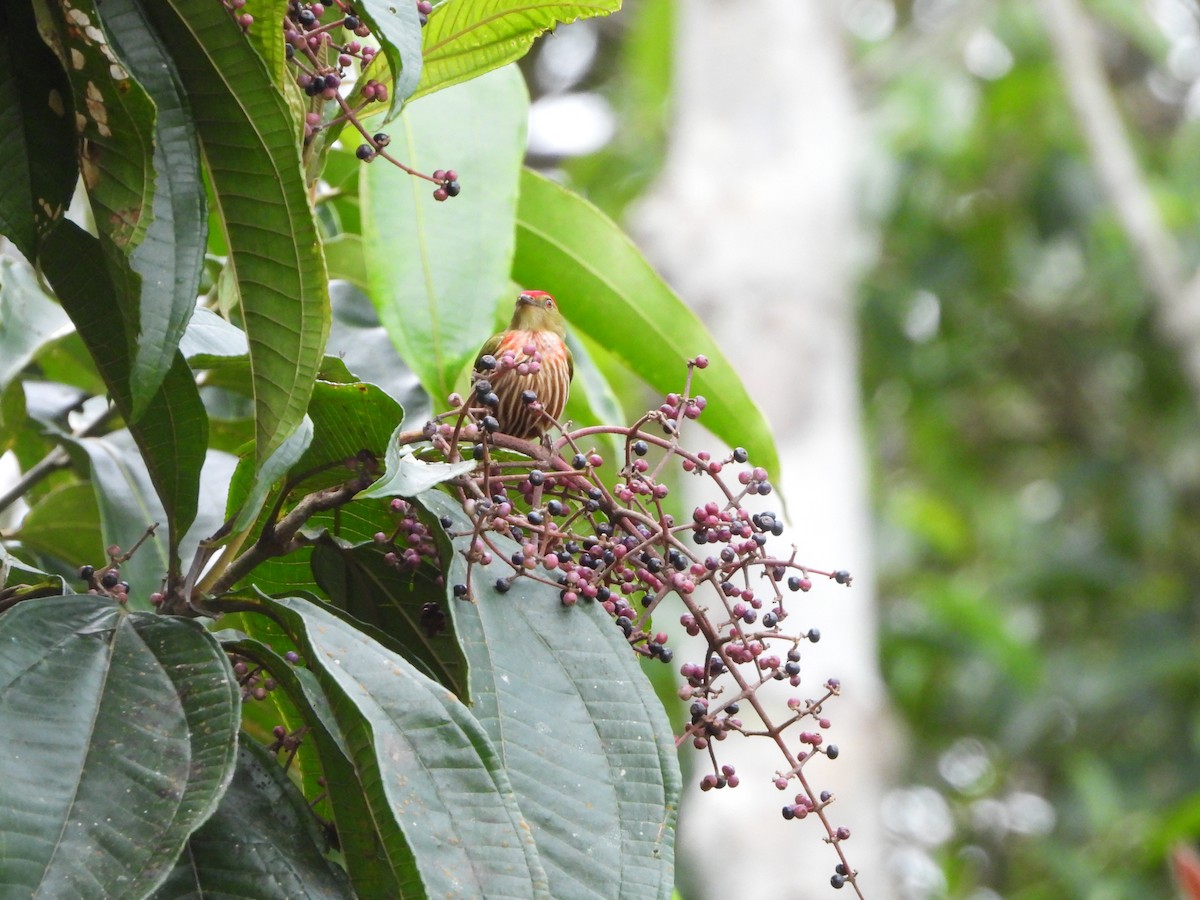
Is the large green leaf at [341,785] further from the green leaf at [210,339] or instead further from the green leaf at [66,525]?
the green leaf at [66,525]

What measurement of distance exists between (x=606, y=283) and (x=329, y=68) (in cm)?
71

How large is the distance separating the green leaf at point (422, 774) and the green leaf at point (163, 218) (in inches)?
7.8

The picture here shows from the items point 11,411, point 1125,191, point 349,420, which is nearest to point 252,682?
point 349,420

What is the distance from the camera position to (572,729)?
1.01 m

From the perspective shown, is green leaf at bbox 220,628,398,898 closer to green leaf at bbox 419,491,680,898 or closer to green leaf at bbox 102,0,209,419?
green leaf at bbox 419,491,680,898

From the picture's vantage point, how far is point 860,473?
509 cm

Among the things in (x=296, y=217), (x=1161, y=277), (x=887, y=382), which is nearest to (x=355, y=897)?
(x=296, y=217)

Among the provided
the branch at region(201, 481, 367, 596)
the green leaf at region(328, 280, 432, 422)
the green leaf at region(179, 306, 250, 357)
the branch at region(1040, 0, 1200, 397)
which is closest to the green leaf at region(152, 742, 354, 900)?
the branch at region(201, 481, 367, 596)

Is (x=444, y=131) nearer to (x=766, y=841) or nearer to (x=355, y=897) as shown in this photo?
(x=355, y=897)

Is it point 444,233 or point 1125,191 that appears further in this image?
point 1125,191

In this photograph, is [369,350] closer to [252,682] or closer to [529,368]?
→ [529,368]

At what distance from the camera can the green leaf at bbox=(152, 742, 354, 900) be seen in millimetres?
945

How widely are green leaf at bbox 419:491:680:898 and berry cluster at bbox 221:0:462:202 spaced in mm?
255

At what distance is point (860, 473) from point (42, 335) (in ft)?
12.5
